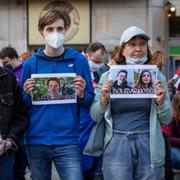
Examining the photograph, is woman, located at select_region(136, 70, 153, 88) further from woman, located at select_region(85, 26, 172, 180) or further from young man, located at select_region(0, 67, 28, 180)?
young man, located at select_region(0, 67, 28, 180)

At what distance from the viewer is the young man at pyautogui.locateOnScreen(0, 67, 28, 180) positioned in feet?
13.1

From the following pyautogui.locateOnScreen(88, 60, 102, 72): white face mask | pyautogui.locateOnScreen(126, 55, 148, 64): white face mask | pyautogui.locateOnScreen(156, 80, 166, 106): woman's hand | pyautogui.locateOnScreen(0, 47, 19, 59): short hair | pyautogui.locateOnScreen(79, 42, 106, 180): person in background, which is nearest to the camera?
pyautogui.locateOnScreen(156, 80, 166, 106): woman's hand

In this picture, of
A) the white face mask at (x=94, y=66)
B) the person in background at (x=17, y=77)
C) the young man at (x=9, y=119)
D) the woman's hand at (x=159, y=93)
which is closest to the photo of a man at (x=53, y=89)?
the young man at (x=9, y=119)

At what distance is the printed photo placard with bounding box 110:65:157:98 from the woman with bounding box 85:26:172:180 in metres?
0.05

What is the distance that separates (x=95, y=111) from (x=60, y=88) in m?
0.33

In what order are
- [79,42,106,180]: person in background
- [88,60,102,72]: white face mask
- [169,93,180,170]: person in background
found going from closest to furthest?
[79,42,106,180]: person in background < [88,60,102,72]: white face mask < [169,93,180,170]: person in background

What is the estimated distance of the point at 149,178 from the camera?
152 inches

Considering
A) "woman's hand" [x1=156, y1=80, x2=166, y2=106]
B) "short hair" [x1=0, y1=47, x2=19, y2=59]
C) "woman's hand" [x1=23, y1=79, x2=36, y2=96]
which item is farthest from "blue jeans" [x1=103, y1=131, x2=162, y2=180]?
"short hair" [x1=0, y1=47, x2=19, y2=59]

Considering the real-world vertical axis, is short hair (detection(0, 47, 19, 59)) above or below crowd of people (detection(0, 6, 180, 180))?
above

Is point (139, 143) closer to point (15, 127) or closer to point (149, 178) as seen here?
point (149, 178)

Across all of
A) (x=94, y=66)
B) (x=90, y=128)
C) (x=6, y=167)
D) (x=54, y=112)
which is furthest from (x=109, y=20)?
(x=6, y=167)

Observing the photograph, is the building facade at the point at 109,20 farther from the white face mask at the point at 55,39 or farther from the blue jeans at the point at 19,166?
the white face mask at the point at 55,39

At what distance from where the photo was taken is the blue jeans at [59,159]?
4035 millimetres

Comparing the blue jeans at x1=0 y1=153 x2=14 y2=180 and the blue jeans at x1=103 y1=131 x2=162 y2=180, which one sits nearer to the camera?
the blue jeans at x1=103 y1=131 x2=162 y2=180
